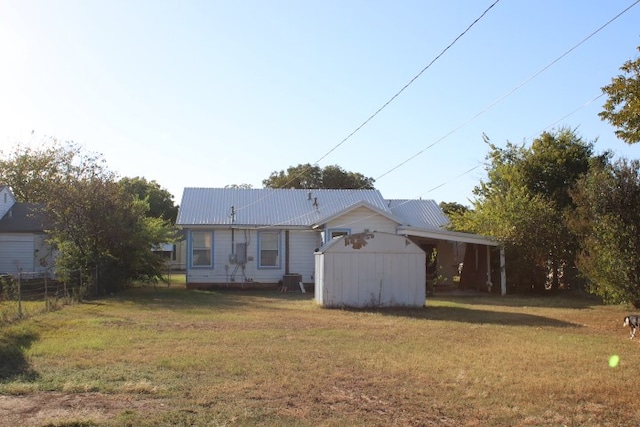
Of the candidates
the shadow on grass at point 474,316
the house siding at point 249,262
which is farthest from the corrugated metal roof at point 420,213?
the shadow on grass at point 474,316

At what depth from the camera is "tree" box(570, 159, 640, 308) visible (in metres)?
14.7

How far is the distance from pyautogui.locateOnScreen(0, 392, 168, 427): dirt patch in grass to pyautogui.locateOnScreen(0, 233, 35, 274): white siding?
26883 millimetres

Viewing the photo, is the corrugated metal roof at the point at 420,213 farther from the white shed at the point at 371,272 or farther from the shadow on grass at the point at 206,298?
the white shed at the point at 371,272

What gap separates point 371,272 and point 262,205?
11.5 meters

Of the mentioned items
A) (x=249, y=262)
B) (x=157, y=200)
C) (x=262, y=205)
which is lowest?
(x=249, y=262)

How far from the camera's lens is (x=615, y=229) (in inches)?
595

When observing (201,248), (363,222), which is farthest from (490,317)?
(201,248)

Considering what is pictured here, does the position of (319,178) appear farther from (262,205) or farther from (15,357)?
(15,357)

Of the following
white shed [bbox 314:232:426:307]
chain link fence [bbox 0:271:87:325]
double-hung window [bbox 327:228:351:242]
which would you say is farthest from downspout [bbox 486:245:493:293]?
chain link fence [bbox 0:271:87:325]

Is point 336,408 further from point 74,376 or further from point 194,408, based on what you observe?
point 74,376

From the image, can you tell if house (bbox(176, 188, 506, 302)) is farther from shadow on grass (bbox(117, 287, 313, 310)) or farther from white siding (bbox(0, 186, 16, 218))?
white siding (bbox(0, 186, 16, 218))

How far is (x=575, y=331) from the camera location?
13.0 m

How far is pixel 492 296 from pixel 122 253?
46.5ft

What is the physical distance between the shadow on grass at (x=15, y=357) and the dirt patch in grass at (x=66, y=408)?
107 centimetres
